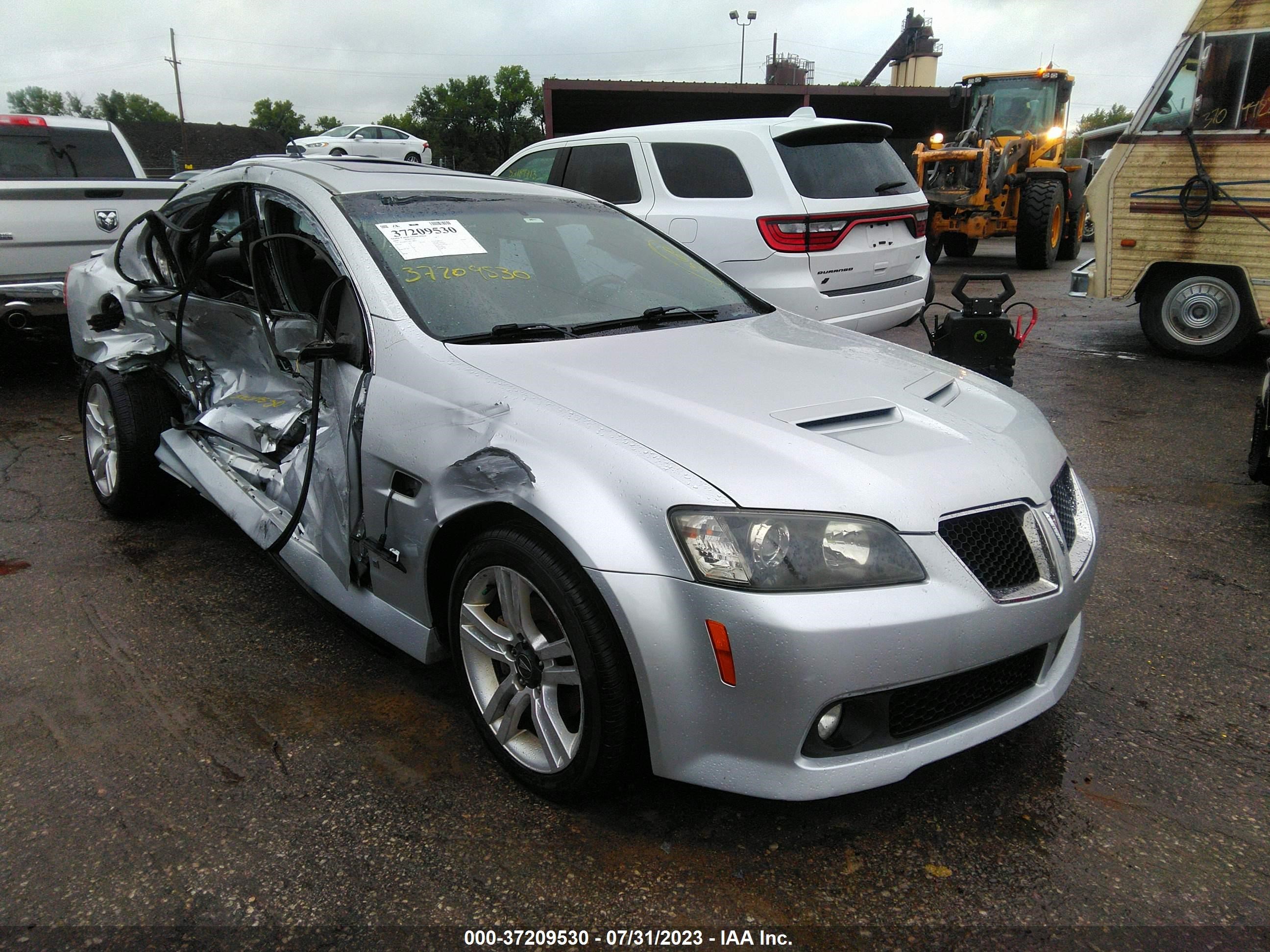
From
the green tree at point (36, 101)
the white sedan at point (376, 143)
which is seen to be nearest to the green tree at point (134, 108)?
the green tree at point (36, 101)

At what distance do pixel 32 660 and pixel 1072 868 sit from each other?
3085 mm

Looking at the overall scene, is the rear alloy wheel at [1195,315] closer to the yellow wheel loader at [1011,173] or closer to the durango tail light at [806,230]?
the durango tail light at [806,230]

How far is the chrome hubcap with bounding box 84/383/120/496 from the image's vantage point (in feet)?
12.9

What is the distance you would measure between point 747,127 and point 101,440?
425 cm

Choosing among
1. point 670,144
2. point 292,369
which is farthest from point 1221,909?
point 670,144

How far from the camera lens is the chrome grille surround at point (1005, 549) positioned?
1.98 meters

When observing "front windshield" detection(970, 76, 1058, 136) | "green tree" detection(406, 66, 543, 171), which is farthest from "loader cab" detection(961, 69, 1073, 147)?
"green tree" detection(406, 66, 543, 171)

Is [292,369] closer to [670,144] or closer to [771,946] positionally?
[771,946]

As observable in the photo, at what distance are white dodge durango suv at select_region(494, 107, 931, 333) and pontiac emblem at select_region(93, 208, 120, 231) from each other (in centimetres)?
340

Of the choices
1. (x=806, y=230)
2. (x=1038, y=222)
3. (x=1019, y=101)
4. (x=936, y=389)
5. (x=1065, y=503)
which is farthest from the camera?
(x=1019, y=101)

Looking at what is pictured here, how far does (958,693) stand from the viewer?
2031 millimetres

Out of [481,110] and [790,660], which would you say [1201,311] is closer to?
[790,660]

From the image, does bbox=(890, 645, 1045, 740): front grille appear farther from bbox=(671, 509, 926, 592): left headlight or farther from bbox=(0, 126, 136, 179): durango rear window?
bbox=(0, 126, 136, 179): durango rear window

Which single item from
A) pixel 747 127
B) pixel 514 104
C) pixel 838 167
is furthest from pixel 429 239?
pixel 514 104
